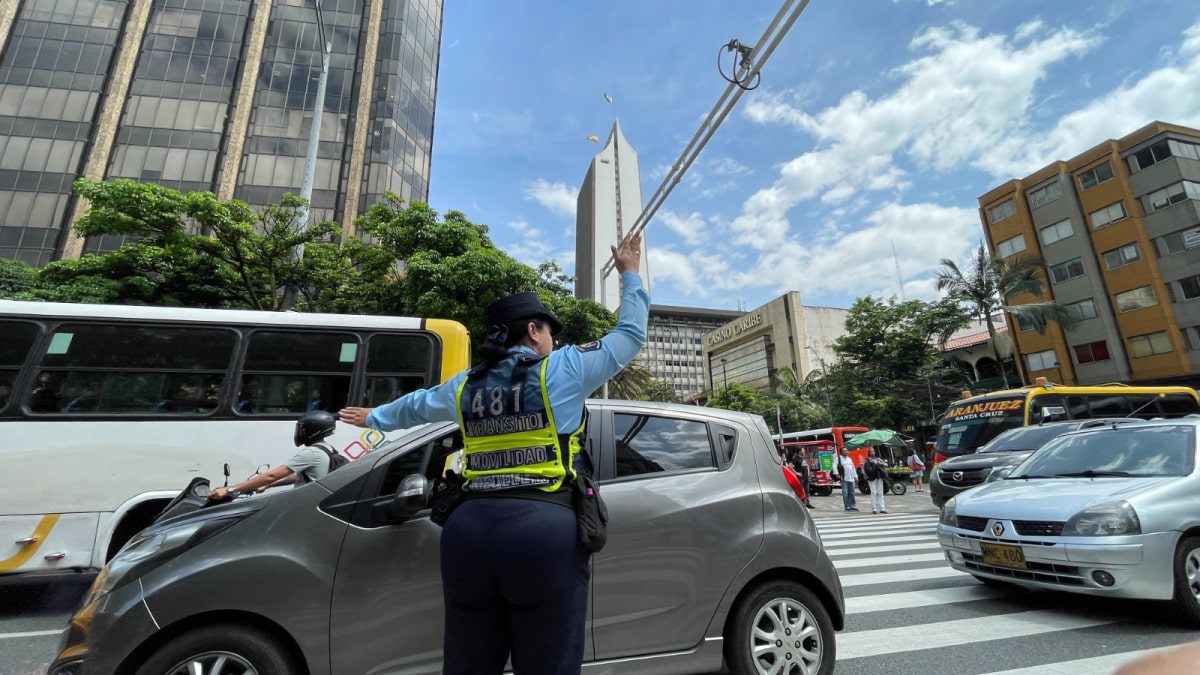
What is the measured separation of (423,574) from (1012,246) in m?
41.7

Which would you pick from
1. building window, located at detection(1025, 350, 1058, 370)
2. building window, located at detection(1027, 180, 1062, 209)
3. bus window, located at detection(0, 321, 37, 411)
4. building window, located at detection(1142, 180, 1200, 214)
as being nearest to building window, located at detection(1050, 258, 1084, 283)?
building window, located at detection(1142, 180, 1200, 214)

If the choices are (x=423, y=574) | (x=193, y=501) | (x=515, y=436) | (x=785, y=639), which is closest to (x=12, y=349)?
(x=193, y=501)

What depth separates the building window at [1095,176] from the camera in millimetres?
29953

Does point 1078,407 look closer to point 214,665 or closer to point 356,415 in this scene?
point 356,415

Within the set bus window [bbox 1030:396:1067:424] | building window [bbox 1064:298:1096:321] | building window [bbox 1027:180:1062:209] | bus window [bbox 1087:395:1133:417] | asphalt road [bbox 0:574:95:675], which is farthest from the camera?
building window [bbox 1027:180:1062:209]

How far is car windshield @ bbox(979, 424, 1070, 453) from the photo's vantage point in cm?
952

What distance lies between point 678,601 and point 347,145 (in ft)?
116

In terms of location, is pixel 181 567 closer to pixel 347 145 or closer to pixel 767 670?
pixel 767 670

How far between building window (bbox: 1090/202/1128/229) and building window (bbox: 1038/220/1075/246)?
3.52ft

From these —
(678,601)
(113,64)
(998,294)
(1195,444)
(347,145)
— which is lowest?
(678,601)

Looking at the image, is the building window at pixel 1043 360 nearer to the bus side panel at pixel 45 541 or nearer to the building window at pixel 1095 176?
the building window at pixel 1095 176

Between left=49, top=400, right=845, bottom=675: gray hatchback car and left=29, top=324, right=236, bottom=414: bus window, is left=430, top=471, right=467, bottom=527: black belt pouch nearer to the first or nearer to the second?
left=49, top=400, right=845, bottom=675: gray hatchback car

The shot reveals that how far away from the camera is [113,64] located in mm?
30344

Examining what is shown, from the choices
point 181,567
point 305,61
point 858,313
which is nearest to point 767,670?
point 181,567
